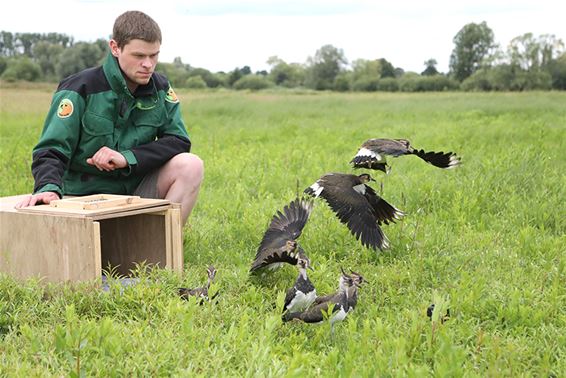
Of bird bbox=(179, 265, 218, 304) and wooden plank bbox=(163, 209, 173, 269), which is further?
wooden plank bbox=(163, 209, 173, 269)

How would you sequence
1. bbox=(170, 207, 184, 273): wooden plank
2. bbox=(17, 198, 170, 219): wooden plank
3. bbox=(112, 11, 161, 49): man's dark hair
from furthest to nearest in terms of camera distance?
bbox=(112, 11, 161, 49): man's dark hair
bbox=(170, 207, 184, 273): wooden plank
bbox=(17, 198, 170, 219): wooden plank

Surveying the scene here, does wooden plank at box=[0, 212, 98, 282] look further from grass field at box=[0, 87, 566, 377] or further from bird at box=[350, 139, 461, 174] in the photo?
bird at box=[350, 139, 461, 174]

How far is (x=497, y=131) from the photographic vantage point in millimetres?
11469

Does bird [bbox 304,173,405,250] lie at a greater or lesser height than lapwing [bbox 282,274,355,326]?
greater

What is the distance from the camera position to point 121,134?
16.6 ft

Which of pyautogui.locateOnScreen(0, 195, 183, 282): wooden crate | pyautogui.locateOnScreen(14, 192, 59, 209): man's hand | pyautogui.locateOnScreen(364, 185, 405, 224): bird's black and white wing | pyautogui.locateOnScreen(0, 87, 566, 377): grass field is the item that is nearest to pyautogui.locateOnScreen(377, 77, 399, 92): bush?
pyautogui.locateOnScreen(0, 87, 566, 377): grass field

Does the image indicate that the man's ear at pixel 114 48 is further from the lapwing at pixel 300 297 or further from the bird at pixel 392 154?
the lapwing at pixel 300 297

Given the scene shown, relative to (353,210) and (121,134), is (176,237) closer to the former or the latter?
(121,134)

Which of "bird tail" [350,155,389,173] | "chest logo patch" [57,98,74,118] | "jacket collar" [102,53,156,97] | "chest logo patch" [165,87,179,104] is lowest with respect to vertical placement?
"bird tail" [350,155,389,173]

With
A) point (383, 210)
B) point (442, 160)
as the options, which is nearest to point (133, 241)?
point (383, 210)

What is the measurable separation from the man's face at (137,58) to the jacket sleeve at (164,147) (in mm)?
428

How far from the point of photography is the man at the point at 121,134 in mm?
4730

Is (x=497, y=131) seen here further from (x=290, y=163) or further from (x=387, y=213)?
(x=387, y=213)

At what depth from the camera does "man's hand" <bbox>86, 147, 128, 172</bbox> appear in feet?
15.5
